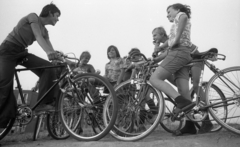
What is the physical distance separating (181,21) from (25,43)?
2274 millimetres

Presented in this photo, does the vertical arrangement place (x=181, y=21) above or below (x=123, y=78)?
above

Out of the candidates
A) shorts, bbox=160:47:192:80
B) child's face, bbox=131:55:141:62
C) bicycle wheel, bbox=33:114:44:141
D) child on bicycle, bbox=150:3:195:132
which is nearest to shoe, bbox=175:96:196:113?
child on bicycle, bbox=150:3:195:132

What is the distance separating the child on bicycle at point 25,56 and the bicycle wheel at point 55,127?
1.82 ft

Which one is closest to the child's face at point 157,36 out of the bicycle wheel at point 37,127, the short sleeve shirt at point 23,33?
the short sleeve shirt at point 23,33

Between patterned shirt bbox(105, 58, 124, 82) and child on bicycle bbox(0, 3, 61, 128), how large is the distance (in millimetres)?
1664

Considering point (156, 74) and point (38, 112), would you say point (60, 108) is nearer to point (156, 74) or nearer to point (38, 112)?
point (38, 112)

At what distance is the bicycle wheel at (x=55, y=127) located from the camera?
370cm

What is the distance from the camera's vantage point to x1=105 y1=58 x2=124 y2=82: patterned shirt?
4746 millimetres

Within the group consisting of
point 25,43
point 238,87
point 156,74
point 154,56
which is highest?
point 25,43

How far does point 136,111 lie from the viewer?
300cm

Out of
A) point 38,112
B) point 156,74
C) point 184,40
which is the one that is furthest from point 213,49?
point 38,112

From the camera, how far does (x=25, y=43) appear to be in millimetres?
3289

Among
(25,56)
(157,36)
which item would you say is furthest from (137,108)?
(25,56)

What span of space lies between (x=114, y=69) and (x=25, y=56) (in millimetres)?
1988
